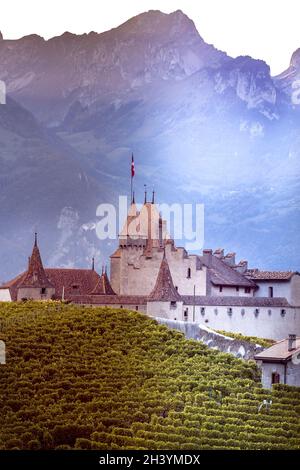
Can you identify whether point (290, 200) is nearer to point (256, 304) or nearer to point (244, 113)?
point (244, 113)

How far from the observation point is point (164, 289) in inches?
2766

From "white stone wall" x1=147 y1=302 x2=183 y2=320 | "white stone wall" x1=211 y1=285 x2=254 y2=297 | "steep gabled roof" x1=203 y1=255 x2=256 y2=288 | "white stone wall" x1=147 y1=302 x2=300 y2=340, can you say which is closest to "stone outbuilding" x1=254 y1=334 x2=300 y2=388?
"white stone wall" x1=147 y1=302 x2=183 y2=320

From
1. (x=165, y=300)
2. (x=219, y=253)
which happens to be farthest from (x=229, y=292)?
(x=165, y=300)

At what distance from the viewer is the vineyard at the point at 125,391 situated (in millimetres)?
46625

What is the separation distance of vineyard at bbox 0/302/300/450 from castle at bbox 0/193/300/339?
8.04m

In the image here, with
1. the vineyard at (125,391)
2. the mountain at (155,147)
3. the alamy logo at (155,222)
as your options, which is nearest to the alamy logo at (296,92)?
the mountain at (155,147)

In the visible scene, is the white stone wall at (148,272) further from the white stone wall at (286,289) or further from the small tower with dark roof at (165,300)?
the small tower with dark roof at (165,300)

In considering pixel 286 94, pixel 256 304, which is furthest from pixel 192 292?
pixel 286 94

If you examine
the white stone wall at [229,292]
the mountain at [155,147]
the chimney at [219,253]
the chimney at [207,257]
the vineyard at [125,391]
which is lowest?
the vineyard at [125,391]

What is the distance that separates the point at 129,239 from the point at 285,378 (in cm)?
2693

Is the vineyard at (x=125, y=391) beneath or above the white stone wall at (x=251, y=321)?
beneath

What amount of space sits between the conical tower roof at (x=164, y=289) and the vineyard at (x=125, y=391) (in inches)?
224

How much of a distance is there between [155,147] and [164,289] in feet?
54.3

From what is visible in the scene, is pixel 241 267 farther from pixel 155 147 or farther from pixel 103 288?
pixel 155 147
